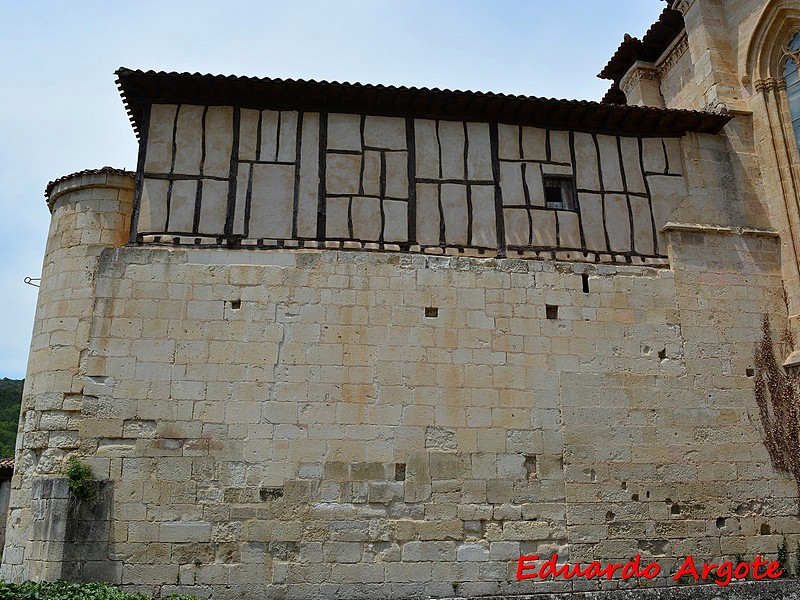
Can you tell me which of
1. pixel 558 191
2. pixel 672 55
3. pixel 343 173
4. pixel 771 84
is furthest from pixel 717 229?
pixel 343 173

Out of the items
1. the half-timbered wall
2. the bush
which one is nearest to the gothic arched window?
the half-timbered wall

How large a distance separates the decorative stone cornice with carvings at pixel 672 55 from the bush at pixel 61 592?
1120 centimetres

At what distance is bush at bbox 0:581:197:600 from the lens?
6223mm

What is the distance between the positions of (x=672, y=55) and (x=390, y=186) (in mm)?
6350

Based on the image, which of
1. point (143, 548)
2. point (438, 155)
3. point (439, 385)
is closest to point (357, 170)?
point (438, 155)

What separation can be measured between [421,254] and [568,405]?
8.80 feet

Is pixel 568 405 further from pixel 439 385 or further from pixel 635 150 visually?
pixel 635 150

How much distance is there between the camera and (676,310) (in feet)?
29.1

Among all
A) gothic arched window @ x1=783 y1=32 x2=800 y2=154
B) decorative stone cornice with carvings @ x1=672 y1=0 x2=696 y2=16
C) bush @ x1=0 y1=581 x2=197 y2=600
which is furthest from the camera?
decorative stone cornice with carvings @ x1=672 y1=0 x2=696 y2=16

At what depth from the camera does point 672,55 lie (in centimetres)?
1161

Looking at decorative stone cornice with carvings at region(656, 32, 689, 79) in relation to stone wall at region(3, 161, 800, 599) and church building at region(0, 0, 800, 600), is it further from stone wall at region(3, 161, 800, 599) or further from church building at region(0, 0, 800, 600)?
stone wall at region(3, 161, 800, 599)

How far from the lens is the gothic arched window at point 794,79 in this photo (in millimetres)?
9695

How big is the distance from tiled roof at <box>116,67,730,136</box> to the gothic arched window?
1.05 metres

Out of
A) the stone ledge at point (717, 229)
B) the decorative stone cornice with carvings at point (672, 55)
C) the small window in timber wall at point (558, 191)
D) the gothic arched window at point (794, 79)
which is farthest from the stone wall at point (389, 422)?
the decorative stone cornice with carvings at point (672, 55)
